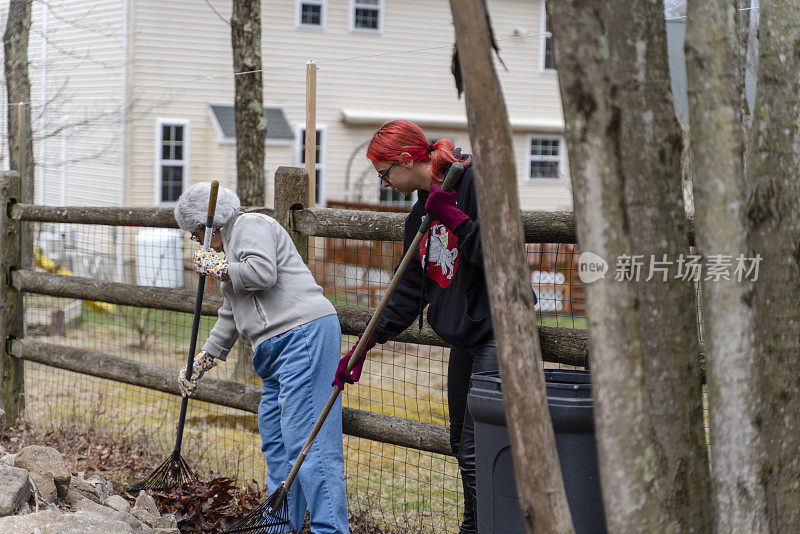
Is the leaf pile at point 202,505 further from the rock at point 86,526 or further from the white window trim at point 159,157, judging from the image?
the white window trim at point 159,157

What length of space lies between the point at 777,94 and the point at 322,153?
637 inches

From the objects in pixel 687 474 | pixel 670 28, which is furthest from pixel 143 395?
pixel 670 28

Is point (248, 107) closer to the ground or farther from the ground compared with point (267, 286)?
farther from the ground

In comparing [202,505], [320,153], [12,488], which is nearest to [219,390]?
[202,505]

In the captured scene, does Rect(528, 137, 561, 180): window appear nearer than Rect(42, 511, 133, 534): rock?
No

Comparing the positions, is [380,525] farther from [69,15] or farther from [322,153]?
[69,15]

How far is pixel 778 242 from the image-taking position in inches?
82.4

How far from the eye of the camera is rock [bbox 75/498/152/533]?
387 cm

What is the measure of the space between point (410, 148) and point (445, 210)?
455 millimetres

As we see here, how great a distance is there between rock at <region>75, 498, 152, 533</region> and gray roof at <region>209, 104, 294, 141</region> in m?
12.9

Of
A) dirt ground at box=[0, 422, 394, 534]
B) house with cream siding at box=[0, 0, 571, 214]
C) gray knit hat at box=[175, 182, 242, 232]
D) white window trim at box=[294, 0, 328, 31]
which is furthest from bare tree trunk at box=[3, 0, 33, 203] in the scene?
gray knit hat at box=[175, 182, 242, 232]

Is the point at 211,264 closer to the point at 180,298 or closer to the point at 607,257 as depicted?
the point at 180,298

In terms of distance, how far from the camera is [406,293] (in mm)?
3793

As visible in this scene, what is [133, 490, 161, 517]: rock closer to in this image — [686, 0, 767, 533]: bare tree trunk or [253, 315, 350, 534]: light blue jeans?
[253, 315, 350, 534]: light blue jeans
